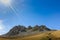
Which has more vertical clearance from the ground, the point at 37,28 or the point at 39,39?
the point at 37,28

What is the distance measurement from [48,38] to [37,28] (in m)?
111

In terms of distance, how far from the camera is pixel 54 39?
86.6m

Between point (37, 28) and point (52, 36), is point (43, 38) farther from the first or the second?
point (37, 28)

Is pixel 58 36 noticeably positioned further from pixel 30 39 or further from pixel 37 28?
pixel 37 28

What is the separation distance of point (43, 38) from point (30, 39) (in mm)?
8285

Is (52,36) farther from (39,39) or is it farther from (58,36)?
(39,39)

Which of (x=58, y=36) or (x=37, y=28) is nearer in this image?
(x=58, y=36)

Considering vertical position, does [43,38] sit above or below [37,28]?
below

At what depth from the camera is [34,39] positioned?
86.6 meters

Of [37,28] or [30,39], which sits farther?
[37,28]

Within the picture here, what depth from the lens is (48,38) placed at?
8719 centimetres

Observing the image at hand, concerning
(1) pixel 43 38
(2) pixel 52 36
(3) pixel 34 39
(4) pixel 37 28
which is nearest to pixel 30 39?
(3) pixel 34 39

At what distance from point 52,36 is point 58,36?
3828mm

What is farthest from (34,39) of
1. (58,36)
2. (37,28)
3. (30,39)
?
(37,28)
